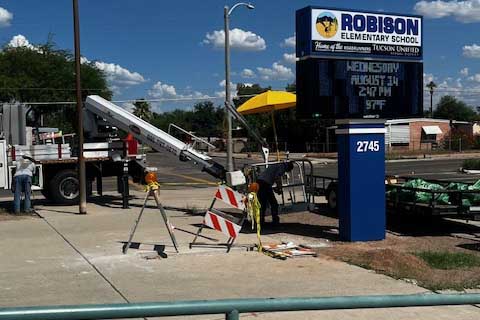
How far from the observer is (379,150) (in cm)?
1102

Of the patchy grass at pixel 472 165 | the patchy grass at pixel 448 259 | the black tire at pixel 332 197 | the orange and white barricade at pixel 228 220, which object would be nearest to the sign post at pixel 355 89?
the patchy grass at pixel 448 259

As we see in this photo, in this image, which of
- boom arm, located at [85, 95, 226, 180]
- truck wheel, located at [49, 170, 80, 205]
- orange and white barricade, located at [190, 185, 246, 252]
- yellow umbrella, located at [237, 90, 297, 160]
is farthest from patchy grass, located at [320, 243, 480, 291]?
truck wheel, located at [49, 170, 80, 205]

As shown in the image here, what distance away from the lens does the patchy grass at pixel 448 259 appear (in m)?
8.77

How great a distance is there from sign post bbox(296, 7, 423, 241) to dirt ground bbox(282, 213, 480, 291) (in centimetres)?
68

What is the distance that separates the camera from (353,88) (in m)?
10.9

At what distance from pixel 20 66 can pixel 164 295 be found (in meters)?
45.7

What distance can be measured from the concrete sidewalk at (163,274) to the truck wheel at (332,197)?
327 centimetres

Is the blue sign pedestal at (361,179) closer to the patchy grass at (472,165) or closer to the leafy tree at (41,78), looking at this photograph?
the patchy grass at (472,165)

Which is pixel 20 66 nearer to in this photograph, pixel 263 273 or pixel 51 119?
pixel 51 119

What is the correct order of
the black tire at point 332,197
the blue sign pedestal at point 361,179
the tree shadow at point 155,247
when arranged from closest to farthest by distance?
the tree shadow at point 155,247, the blue sign pedestal at point 361,179, the black tire at point 332,197

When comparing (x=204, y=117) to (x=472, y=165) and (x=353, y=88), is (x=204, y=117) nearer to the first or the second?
(x=472, y=165)

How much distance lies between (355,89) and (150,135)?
734cm

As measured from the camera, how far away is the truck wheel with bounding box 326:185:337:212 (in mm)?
14750

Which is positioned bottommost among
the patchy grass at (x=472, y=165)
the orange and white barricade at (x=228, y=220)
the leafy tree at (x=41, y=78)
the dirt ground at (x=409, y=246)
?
the dirt ground at (x=409, y=246)
